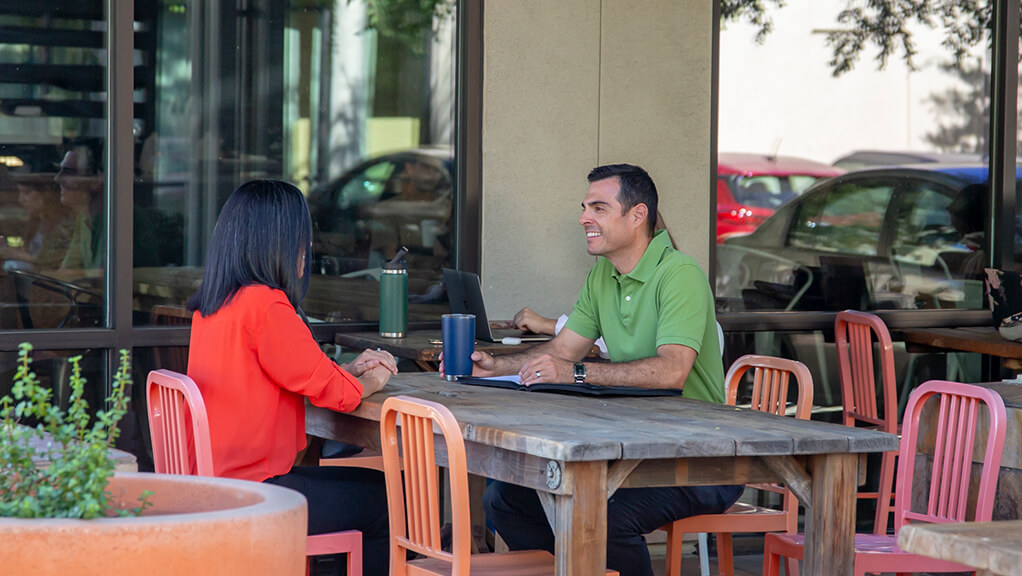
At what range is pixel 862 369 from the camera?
5.12m

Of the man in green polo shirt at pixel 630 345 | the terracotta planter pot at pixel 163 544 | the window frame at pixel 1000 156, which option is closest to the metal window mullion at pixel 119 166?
the man in green polo shirt at pixel 630 345

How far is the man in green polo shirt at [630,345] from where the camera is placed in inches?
131

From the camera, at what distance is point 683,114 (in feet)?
16.8

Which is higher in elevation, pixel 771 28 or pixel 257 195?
pixel 771 28

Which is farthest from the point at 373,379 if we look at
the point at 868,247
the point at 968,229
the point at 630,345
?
the point at 968,229

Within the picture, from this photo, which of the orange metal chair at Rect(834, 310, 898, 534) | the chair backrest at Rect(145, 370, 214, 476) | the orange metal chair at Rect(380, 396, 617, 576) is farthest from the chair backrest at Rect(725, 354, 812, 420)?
the chair backrest at Rect(145, 370, 214, 476)

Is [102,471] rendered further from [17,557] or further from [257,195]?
[257,195]

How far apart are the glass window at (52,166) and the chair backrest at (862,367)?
2823 mm

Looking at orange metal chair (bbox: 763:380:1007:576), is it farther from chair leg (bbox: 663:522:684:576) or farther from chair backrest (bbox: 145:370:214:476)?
chair backrest (bbox: 145:370:214:476)

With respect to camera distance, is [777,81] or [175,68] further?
[777,81]

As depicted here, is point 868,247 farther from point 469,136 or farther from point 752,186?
point 469,136

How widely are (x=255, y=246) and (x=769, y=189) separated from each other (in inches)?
106

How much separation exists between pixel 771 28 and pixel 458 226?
5.06ft

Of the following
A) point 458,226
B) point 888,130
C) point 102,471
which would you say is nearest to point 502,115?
point 458,226
